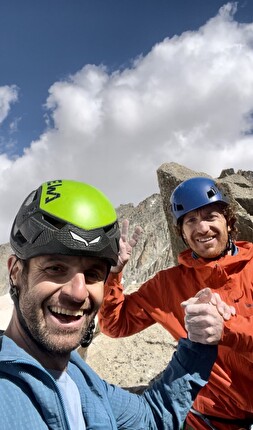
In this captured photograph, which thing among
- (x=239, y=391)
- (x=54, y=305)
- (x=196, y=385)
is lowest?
(x=239, y=391)

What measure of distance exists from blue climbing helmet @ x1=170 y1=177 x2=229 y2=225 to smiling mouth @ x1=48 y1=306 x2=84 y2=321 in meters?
2.75

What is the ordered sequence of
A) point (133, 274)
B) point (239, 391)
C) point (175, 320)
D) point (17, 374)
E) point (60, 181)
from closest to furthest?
1. point (17, 374)
2. point (60, 181)
3. point (239, 391)
4. point (175, 320)
5. point (133, 274)

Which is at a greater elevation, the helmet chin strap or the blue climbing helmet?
the blue climbing helmet

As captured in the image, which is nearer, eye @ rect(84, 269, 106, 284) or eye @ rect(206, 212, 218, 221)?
eye @ rect(84, 269, 106, 284)

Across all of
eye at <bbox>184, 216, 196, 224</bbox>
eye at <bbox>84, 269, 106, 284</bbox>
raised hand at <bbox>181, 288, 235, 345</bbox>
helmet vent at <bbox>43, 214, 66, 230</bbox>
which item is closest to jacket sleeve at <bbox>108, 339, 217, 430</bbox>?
raised hand at <bbox>181, 288, 235, 345</bbox>

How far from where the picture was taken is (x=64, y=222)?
2.56 meters

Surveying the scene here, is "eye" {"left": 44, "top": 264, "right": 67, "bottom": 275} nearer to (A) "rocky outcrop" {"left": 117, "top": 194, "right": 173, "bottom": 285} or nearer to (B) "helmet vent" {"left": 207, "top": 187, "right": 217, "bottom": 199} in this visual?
(B) "helmet vent" {"left": 207, "top": 187, "right": 217, "bottom": 199}

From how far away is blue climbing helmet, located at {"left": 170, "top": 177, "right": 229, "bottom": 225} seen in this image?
15.9 ft

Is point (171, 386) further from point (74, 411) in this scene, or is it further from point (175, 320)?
point (175, 320)

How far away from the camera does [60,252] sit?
2.47m

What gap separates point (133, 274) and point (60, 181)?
6964 cm

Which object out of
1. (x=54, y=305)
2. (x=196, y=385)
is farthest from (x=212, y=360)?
(x=54, y=305)

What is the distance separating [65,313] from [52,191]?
858 millimetres

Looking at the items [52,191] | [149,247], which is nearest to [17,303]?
[52,191]
